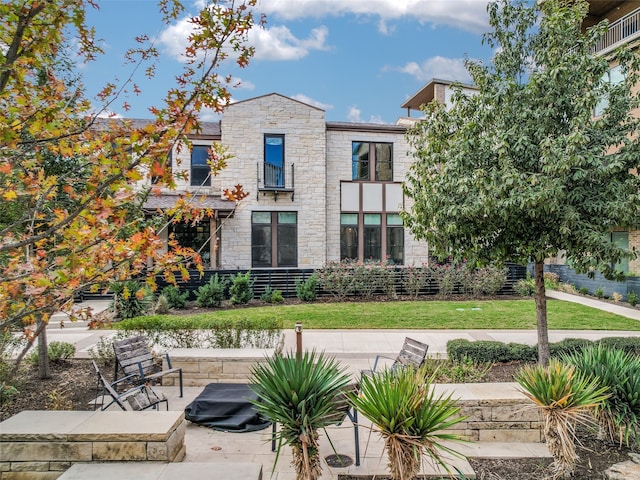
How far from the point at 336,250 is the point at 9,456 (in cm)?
1756

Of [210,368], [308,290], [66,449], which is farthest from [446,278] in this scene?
[66,449]

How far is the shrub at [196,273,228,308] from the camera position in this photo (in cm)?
1631

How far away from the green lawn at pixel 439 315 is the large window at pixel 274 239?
14.5 feet

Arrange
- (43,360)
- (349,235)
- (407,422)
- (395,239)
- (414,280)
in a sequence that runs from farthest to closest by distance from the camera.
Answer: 1. (395,239)
2. (349,235)
3. (414,280)
4. (43,360)
5. (407,422)

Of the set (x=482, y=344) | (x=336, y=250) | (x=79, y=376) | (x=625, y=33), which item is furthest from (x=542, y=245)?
(x=625, y=33)

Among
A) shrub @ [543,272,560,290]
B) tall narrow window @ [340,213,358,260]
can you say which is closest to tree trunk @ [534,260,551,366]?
tall narrow window @ [340,213,358,260]

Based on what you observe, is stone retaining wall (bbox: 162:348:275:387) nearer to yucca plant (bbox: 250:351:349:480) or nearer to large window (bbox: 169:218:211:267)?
yucca plant (bbox: 250:351:349:480)

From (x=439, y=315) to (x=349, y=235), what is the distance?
8.06m

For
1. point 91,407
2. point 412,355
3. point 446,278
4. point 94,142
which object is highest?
point 94,142

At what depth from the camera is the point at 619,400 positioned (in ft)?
16.7

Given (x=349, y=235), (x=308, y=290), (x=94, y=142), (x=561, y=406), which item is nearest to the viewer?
(x=94, y=142)

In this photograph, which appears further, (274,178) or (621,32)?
(274,178)

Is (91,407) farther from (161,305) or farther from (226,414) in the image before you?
(161,305)

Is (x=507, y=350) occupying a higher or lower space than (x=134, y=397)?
higher
